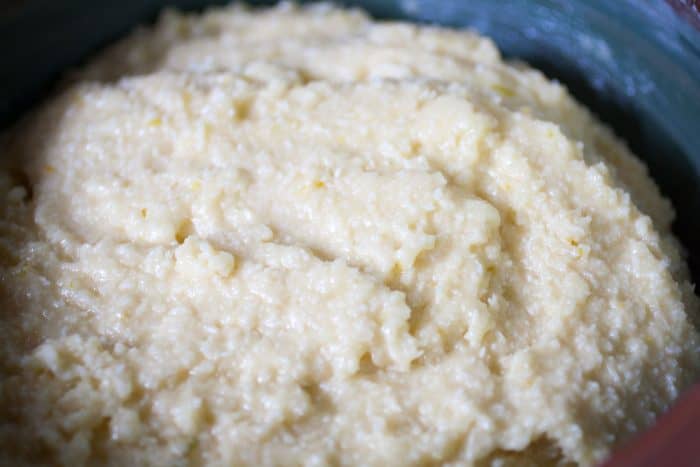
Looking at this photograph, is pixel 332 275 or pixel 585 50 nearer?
pixel 332 275

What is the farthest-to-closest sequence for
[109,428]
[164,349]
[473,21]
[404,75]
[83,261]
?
[473,21] < [404,75] < [83,261] < [164,349] < [109,428]

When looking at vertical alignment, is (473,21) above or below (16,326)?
above

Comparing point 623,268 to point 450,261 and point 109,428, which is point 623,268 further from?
point 109,428

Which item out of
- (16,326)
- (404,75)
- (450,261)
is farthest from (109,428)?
(404,75)

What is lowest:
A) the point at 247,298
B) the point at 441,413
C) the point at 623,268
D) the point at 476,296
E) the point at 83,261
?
the point at 83,261

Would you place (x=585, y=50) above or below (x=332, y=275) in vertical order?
above

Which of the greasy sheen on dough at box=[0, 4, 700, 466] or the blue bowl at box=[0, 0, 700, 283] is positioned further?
the blue bowl at box=[0, 0, 700, 283]

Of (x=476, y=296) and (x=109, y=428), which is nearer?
(x=109, y=428)

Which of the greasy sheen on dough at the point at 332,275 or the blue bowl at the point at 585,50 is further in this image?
the blue bowl at the point at 585,50
